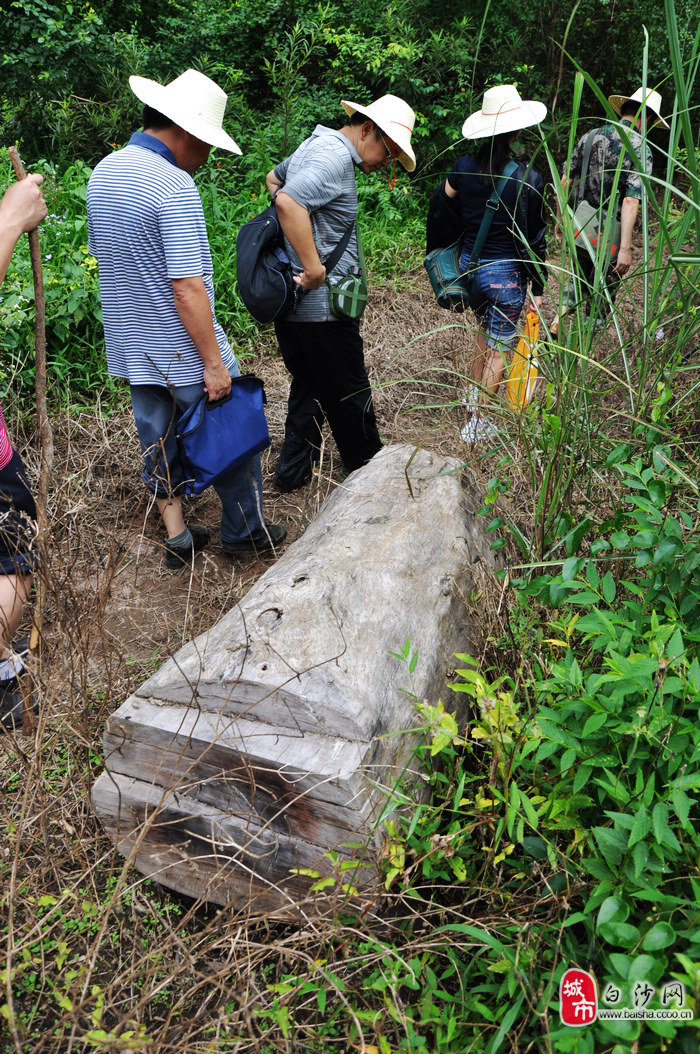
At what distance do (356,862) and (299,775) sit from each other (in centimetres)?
21

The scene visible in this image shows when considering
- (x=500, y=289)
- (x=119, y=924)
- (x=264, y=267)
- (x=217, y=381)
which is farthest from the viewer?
(x=500, y=289)

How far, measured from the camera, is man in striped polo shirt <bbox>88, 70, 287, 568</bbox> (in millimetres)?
2555

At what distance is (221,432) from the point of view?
2.92 metres

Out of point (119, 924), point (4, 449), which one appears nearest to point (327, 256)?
point (4, 449)

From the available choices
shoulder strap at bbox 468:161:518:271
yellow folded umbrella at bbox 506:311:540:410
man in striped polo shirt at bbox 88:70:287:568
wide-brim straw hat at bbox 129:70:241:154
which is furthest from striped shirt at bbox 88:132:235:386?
shoulder strap at bbox 468:161:518:271

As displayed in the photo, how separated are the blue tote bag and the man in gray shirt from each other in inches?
11.6

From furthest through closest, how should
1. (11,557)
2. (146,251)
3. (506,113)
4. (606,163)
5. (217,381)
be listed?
(606,163) → (506,113) → (217,381) → (146,251) → (11,557)

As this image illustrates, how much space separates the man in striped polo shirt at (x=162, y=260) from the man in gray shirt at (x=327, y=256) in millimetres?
399

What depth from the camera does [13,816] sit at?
2.05 m

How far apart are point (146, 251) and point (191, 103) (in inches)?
21.7

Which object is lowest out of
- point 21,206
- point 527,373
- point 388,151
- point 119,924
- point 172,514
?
point 119,924

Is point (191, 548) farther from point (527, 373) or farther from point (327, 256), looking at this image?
point (527, 373)

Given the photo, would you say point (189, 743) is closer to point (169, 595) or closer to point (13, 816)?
point (13, 816)

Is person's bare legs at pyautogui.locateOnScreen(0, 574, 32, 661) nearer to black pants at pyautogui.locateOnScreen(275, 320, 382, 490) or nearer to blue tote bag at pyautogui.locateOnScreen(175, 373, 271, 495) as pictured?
blue tote bag at pyautogui.locateOnScreen(175, 373, 271, 495)
